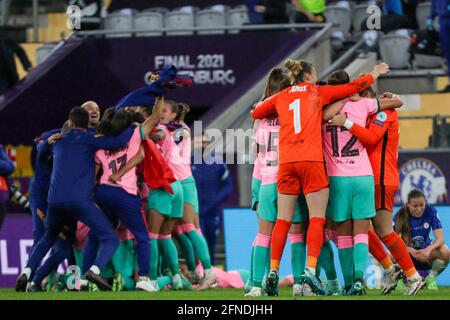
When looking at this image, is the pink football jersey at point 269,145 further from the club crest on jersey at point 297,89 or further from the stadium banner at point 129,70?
the stadium banner at point 129,70

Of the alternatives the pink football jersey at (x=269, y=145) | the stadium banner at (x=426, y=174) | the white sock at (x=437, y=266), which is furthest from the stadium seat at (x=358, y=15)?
the pink football jersey at (x=269, y=145)

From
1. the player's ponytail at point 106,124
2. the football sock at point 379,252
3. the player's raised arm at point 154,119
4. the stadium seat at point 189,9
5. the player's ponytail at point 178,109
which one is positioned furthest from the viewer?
the stadium seat at point 189,9

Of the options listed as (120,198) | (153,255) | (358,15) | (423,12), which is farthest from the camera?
(358,15)

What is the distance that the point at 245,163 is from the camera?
692 inches

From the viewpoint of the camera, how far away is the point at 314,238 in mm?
11727

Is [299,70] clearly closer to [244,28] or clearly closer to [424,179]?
[424,179]

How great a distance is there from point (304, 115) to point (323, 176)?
0.54 metres

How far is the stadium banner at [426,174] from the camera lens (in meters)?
17.3

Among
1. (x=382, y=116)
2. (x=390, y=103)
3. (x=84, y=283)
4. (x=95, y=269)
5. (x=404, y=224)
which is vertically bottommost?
(x=84, y=283)

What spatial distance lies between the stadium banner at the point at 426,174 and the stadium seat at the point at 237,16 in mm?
4360

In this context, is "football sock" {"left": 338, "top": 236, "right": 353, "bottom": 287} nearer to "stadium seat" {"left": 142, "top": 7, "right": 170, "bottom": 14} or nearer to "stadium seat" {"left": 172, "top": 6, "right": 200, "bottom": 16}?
"stadium seat" {"left": 172, "top": 6, "right": 200, "bottom": 16}

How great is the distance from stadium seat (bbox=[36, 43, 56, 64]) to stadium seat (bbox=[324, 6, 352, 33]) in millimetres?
4284

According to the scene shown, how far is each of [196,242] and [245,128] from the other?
3.97 meters

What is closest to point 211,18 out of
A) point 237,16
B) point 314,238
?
point 237,16
